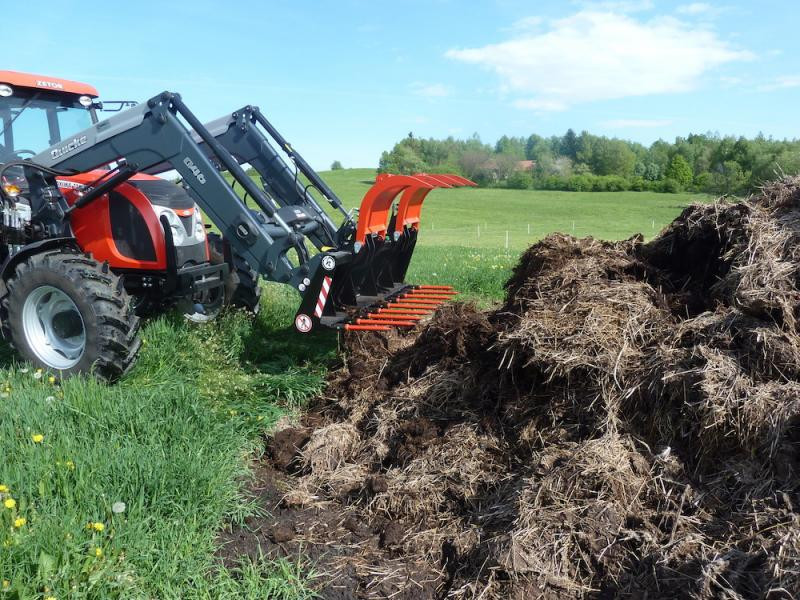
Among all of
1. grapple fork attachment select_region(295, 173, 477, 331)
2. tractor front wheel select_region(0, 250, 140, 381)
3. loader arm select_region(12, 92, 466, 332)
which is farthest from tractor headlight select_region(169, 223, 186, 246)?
grapple fork attachment select_region(295, 173, 477, 331)

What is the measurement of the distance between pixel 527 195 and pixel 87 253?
57424 millimetres

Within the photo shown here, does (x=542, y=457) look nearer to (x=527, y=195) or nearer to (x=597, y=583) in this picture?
(x=597, y=583)

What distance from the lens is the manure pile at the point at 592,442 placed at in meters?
3.20

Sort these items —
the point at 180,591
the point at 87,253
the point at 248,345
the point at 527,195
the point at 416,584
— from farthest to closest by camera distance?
the point at 527,195 < the point at 248,345 < the point at 87,253 < the point at 416,584 < the point at 180,591

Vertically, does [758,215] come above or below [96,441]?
above

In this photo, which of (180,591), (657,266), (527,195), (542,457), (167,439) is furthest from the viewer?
(527,195)

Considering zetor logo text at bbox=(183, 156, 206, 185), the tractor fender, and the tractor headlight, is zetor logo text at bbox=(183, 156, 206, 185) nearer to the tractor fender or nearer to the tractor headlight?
the tractor headlight

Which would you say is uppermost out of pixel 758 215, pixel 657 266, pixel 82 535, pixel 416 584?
pixel 758 215

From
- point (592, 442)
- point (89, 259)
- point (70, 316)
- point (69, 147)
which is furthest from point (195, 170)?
point (592, 442)

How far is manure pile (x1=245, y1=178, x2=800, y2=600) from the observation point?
3195 millimetres

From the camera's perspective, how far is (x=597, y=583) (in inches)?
125

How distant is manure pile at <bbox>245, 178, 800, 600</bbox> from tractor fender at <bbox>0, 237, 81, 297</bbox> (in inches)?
104

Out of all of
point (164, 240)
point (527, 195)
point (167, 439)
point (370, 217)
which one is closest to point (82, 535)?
point (167, 439)

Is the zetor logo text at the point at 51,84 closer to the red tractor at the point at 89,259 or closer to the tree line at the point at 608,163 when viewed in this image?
the red tractor at the point at 89,259
